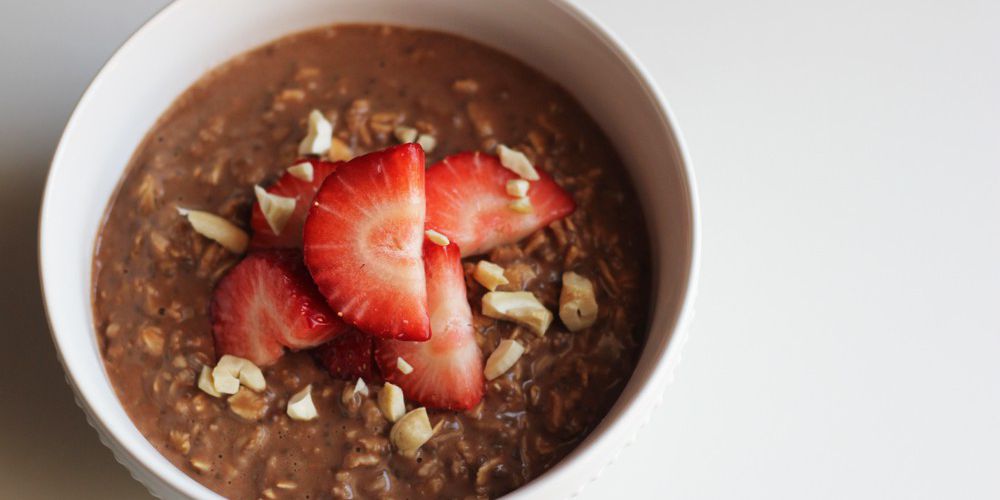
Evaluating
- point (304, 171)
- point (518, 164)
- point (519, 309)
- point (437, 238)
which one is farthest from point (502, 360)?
point (304, 171)

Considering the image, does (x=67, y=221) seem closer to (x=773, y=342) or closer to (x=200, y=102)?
(x=200, y=102)

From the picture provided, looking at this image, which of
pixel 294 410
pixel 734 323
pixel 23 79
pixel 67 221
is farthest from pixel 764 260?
pixel 23 79

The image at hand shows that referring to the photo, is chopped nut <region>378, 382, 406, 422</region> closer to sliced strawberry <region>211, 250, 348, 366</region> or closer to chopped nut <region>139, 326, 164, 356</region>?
sliced strawberry <region>211, 250, 348, 366</region>

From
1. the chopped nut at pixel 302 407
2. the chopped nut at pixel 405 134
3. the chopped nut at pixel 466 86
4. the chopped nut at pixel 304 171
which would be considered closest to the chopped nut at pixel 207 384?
the chopped nut at pixel 302 407

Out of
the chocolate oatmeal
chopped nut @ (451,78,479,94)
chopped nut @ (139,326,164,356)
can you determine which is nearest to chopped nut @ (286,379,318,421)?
the chocolate oatmeal

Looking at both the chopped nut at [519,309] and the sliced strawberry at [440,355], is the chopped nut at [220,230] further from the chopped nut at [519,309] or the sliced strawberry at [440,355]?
the chopped nut at [519,309]

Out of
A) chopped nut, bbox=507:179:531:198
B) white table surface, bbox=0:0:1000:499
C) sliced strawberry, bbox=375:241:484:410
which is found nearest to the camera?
sliced strawberry, bbox=375:241:484:410
